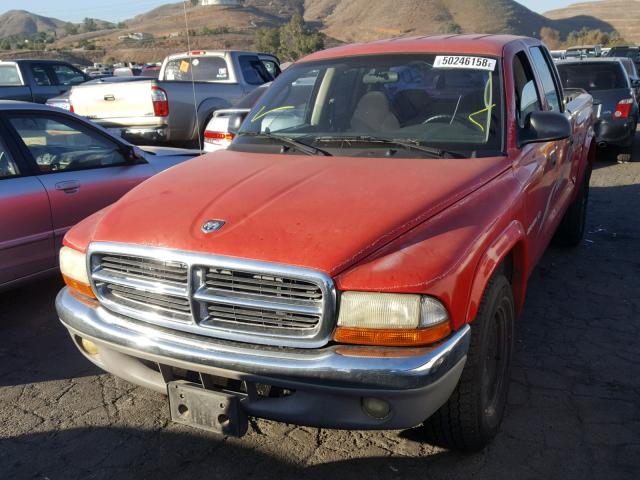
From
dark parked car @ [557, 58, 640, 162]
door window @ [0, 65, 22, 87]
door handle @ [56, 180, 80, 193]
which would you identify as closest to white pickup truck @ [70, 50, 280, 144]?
door handle @ [56, 180, 80, 193]

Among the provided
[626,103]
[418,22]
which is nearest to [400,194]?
[626,103]

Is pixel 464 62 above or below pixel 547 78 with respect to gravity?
above

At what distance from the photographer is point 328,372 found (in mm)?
2352

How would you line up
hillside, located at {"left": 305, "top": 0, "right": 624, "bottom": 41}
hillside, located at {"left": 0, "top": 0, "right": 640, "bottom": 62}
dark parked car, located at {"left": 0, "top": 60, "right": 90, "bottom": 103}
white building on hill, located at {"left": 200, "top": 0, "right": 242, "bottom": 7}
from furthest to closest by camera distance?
white building on hill, located at {"left": 200, "top": 0, "right": 242, "bottom": 7} → hillside, located at {"left": 305, "top": 0, "right": 624, "bottom": 41} → hillside, located at {"left": 0, "top": 0, "right": 640, "bottom": 62} → dark parked car, located at {"left": 0, "top": 60, "right": 90, "bottom": 103}

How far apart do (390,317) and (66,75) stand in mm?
15904

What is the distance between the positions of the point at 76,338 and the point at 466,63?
2.65m

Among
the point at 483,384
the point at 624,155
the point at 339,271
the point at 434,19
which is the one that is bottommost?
the point at 434,19

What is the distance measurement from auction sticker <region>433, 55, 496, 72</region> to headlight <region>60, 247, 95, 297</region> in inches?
91.3

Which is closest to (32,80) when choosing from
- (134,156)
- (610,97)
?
(134,156)

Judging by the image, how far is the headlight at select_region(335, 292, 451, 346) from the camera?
2.37m

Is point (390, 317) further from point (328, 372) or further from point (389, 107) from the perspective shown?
point (389, 107)

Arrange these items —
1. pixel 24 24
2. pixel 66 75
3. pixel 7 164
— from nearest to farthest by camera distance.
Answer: pixel 7 164 → pixel 66 75 → pixel 24 24

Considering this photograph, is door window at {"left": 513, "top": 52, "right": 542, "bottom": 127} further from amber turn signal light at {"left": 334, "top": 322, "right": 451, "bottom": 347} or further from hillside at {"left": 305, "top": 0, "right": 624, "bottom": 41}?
hillside at {"left": 305, "top": 0, "right": 624, "bottom": 41}

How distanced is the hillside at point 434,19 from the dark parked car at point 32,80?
2278 inches
